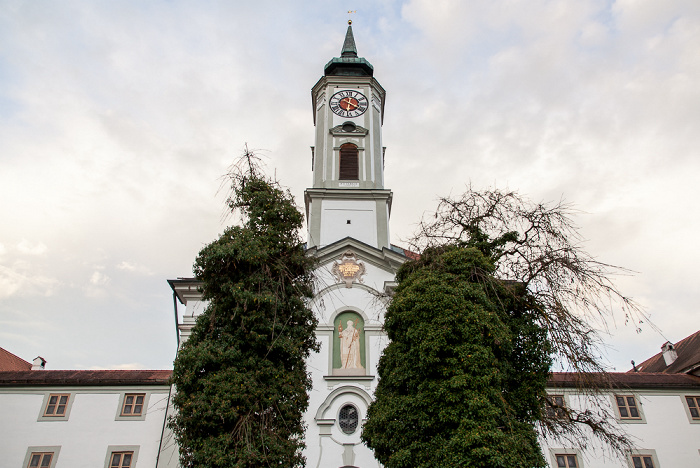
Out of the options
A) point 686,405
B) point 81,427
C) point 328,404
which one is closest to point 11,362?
point 81,427

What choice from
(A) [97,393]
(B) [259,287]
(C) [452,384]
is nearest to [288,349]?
(B) [259,287]

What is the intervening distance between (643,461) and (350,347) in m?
12.2

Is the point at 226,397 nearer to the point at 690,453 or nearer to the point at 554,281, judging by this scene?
the point at 554,281

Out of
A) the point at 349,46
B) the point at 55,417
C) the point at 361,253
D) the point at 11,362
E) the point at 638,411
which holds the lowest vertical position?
the point at 55,417

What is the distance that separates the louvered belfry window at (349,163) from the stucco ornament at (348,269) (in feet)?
19.3

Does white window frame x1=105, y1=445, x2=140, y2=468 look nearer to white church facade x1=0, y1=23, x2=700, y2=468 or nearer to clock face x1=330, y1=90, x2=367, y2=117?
white church facade x1=0, y1=23, x2=700, y2=468

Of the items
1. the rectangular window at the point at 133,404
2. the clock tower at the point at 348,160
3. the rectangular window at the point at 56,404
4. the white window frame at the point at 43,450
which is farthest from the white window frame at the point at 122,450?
the clock tower at the point at 348,160

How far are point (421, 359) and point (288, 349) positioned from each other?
9.87 ft

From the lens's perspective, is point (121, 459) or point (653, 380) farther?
point (653, 380)

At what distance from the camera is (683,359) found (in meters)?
25.5

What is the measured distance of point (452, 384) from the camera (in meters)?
10.7

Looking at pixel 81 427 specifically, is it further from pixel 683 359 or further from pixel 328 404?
pixel 683 359

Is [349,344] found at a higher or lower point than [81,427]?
higher

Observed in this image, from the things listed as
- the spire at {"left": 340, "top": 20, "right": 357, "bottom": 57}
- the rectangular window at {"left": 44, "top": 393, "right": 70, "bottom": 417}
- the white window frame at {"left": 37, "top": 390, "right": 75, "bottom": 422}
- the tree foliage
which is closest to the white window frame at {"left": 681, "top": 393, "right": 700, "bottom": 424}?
the tree foliage
